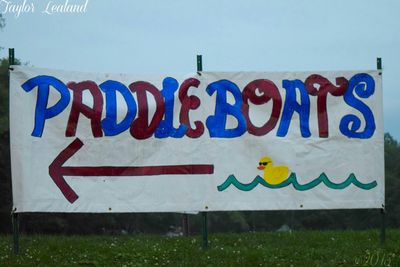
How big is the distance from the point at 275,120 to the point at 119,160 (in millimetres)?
2391

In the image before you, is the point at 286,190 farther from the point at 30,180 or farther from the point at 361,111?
the point at 30,180

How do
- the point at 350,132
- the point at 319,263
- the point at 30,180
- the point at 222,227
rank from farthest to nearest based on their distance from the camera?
the point at 222,227, the point at 350,132, the point at 30,180, the point at 319,263

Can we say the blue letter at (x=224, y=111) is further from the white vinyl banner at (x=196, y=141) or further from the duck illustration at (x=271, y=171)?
the duck illustration at (x=271, y=171)

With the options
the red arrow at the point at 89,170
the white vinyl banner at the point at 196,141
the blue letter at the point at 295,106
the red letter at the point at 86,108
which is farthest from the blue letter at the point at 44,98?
the blue letter at the point at 295,106

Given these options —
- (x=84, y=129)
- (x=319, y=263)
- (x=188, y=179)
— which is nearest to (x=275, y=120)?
(x=188, y=179)

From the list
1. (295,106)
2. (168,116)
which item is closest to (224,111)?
(168,116)

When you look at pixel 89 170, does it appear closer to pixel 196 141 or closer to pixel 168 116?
pixel 168 116

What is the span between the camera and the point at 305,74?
8688mm

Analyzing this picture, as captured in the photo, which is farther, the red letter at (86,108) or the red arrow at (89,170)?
the red letter at (86,108)

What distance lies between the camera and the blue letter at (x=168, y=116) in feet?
27.5

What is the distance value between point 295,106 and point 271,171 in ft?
3.48

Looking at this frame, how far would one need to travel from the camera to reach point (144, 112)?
841 centimetres

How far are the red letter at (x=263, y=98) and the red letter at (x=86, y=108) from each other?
2144 mm

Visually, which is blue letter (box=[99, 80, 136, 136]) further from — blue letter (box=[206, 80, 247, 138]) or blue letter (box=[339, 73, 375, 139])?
blue letter (box=[339, 73, 375, 139])
